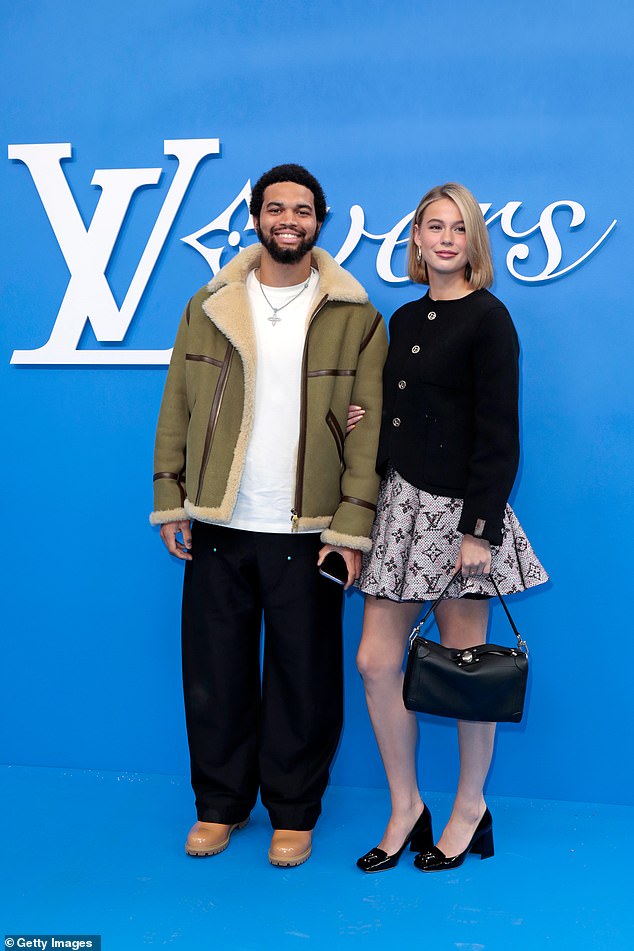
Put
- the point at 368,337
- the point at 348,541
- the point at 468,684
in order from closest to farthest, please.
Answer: the point at 468,684 < the point at 348,541 < the point at 368,337

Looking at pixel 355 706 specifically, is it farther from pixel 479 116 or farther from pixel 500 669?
pixel 479 116

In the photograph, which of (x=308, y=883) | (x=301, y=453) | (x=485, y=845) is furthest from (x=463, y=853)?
(x=301, y=453)

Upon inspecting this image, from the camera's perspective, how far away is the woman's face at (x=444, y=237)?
2.33 m

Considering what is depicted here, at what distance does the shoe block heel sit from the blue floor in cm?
3

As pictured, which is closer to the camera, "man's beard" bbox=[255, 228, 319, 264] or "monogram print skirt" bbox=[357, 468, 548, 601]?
"monogram print skirt" bbox=[357, 468, 548, 601]

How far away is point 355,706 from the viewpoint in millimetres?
2998

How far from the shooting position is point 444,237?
91.6 inches

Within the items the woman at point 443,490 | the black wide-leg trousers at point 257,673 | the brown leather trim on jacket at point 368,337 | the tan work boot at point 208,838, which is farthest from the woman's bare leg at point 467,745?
the brown leather trim on jacket at point 368,337

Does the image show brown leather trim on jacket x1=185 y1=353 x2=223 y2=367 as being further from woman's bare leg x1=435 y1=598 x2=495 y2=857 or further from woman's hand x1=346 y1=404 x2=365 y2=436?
woman's bare leg x1=435 y1=598 x2=495 y2=857

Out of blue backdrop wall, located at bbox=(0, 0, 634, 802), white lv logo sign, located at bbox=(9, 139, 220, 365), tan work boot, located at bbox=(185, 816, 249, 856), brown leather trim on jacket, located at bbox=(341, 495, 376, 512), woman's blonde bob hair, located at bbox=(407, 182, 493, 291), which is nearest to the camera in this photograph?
woman's blonde bob hair, located at bbox=(407, 182, 493, 291)

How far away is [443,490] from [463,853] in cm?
97

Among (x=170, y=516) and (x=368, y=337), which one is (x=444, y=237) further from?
(x=170, y=516)

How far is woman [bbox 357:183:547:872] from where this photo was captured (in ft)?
Answer: 7.41

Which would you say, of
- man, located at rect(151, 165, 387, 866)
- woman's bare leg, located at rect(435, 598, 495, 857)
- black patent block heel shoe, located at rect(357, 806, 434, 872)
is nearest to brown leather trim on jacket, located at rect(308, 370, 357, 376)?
man, located at rect(151, 165, 387, 866)
